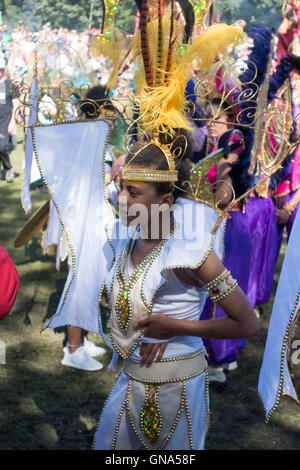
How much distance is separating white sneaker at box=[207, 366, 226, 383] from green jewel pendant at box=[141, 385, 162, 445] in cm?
214

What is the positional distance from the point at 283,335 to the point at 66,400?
2.24 meters

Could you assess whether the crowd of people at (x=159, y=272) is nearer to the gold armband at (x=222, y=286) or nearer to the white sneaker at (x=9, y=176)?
the gold armband at (x=222, y=286)

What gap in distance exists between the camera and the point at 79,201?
8.84 feet

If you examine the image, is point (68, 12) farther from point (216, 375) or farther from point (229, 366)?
point (216, 375)

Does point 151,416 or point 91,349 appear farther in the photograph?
point 91,349

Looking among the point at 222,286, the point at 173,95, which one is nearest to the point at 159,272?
the point at 222,286

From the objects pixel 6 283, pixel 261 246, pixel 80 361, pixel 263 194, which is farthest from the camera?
pixel 261 246

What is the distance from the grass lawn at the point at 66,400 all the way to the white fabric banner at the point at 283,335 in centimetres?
152

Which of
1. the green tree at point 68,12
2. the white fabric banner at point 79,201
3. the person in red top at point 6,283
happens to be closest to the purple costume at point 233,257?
the white fabric banner at point 79,201

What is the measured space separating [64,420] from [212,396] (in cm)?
107

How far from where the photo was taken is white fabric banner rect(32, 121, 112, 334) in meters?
2.62

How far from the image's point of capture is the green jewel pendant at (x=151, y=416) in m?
2.03
